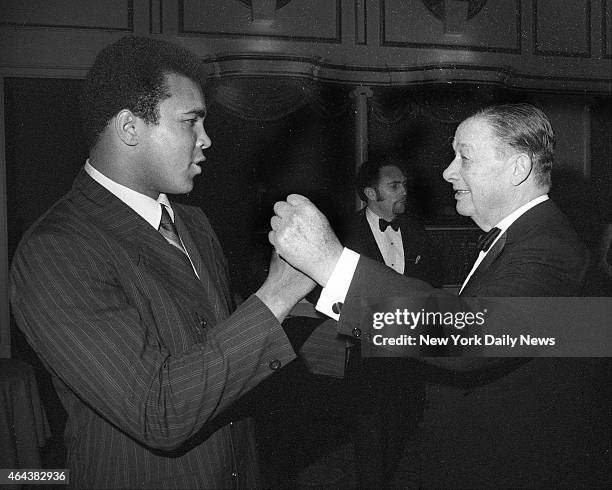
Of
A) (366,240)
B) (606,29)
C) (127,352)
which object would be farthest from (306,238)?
(606,29)

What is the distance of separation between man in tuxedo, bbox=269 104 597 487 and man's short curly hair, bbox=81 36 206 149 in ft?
1.01

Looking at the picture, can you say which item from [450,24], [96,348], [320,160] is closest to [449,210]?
[320,160]

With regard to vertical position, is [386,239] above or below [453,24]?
below

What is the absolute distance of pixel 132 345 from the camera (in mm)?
852

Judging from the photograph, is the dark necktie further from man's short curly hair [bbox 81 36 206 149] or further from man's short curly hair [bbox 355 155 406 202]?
man's short curly hair [bbox 355 155 406 202]

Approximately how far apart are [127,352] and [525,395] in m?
0.92

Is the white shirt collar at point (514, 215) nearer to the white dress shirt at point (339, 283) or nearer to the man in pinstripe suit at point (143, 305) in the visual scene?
the white dress shirt at point (339, 283)

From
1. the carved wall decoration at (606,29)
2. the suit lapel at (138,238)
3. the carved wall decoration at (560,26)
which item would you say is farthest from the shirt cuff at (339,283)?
the carved wall decoration at (606,29)

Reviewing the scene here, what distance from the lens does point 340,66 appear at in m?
1.39

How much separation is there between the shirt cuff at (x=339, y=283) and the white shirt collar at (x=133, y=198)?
347 mm

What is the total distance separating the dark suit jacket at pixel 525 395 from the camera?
116 cm

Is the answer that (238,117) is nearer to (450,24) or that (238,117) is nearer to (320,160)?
(320,160)

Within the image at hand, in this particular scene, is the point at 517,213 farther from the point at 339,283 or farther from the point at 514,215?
the point at 339,283

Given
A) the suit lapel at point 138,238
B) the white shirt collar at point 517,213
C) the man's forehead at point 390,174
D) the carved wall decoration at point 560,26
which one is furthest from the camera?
the man's forehead at point 390,174
